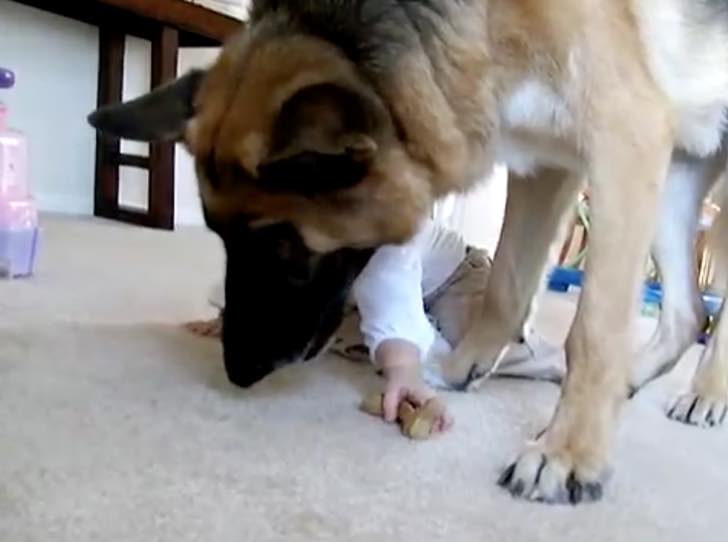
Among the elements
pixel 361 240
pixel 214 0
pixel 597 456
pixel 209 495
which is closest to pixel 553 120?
pixel 361 240

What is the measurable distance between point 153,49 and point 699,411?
2582 mm

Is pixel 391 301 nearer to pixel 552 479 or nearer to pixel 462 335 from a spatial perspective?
pixel 462 335

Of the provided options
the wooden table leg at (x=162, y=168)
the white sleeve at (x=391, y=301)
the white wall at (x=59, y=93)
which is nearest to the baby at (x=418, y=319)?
the white sleeve at (x=391, y=301)

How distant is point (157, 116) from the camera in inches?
44.6

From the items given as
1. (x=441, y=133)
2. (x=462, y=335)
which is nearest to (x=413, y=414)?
(x=441, y=133)

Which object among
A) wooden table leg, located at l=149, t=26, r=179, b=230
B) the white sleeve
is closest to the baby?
the white sleeve

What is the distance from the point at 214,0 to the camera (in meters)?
3.83

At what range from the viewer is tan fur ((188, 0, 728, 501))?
1009 millimetres

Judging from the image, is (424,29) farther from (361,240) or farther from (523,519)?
(523,519)

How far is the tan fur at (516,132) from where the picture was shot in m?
1.01

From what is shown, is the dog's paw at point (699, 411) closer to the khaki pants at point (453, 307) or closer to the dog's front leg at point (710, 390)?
the dog's front leg at point (710, 390)

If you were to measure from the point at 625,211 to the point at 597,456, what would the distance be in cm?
28

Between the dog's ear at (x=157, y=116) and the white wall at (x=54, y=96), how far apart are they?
2452 millimetres

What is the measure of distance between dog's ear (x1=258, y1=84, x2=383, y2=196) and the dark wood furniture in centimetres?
231
